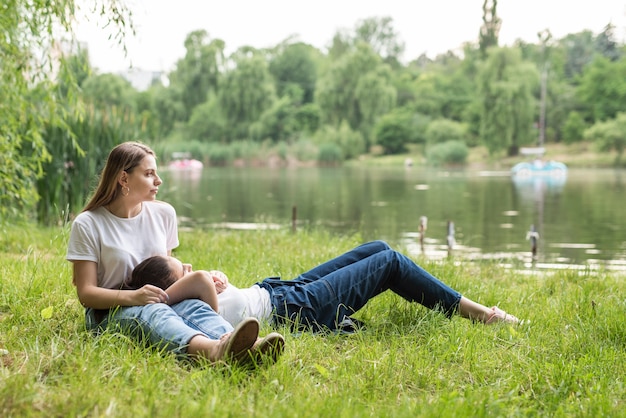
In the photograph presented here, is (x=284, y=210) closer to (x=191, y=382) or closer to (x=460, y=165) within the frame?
(x=191, y=382)

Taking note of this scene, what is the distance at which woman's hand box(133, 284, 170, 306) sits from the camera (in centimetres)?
296

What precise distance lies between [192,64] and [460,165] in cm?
2521

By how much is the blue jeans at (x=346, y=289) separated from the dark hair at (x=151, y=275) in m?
0.49

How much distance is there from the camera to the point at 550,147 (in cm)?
5109

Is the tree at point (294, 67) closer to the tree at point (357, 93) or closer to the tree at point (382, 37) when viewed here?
the tree at point (382, 37)

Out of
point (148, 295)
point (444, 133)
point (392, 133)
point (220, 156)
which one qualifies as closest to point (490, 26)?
point (444, 133)

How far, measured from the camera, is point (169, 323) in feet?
9.31

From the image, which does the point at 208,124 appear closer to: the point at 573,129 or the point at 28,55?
the point at 573,129

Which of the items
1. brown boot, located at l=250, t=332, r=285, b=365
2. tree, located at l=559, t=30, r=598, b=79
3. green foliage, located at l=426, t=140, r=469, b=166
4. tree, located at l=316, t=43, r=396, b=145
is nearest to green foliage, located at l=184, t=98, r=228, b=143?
tree, located at l=316, t=43, r=396, b=145

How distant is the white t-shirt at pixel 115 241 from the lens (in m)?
3.04

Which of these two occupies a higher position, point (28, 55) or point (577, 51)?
point (577, 51)

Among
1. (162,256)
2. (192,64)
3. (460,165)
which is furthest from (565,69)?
(162,256)

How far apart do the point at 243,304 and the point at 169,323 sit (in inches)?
17.7

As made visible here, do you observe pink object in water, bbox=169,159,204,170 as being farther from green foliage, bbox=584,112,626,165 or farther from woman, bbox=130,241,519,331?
woman, bbox=130,241,519,331
